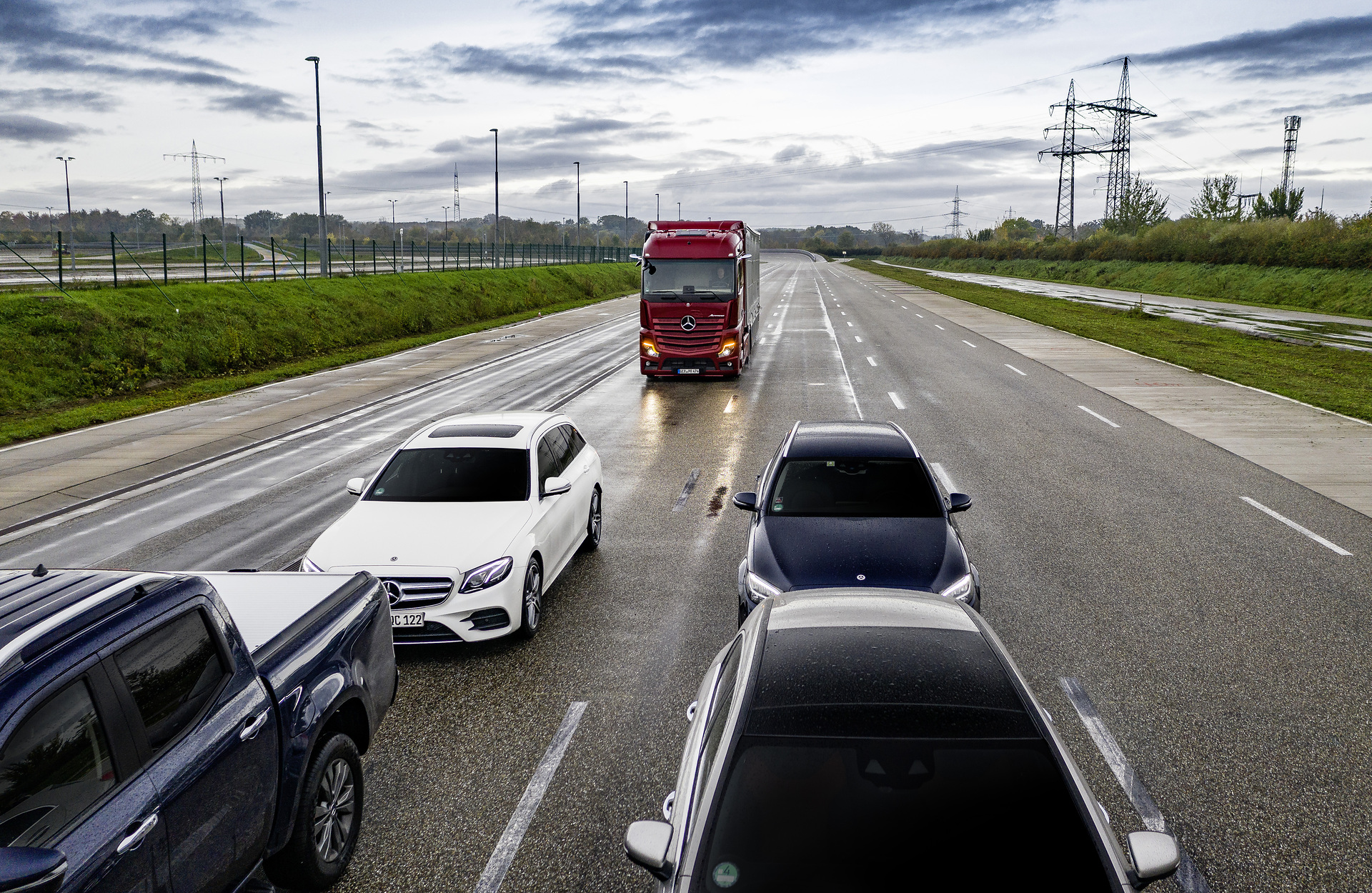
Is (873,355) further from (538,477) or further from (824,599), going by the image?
(824,599)

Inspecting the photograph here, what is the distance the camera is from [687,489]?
44.1ft

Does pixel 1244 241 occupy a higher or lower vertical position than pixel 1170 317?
higher

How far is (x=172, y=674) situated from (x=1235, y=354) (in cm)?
3201

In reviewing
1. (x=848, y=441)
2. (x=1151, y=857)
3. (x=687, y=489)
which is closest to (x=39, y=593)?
(x=1151, y=857)

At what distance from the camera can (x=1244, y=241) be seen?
66.9 m

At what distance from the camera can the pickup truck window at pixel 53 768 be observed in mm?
3010

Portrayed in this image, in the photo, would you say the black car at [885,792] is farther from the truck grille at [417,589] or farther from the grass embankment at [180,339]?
the grass embankment at [180,339]

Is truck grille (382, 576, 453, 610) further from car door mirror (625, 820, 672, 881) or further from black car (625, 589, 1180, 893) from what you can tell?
car door mirror (625, 820, 672, 881)

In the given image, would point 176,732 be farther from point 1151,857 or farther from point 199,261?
point 199,261

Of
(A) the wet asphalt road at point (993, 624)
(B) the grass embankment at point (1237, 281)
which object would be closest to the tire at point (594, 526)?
(A) the wet asphalt road at point (993, 624)

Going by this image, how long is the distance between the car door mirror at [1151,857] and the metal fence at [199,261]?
29964mm

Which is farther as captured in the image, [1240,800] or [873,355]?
[873,355]

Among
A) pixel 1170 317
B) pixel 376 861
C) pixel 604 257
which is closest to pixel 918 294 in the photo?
pixel 1170 317

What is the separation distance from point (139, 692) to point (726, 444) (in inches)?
522
